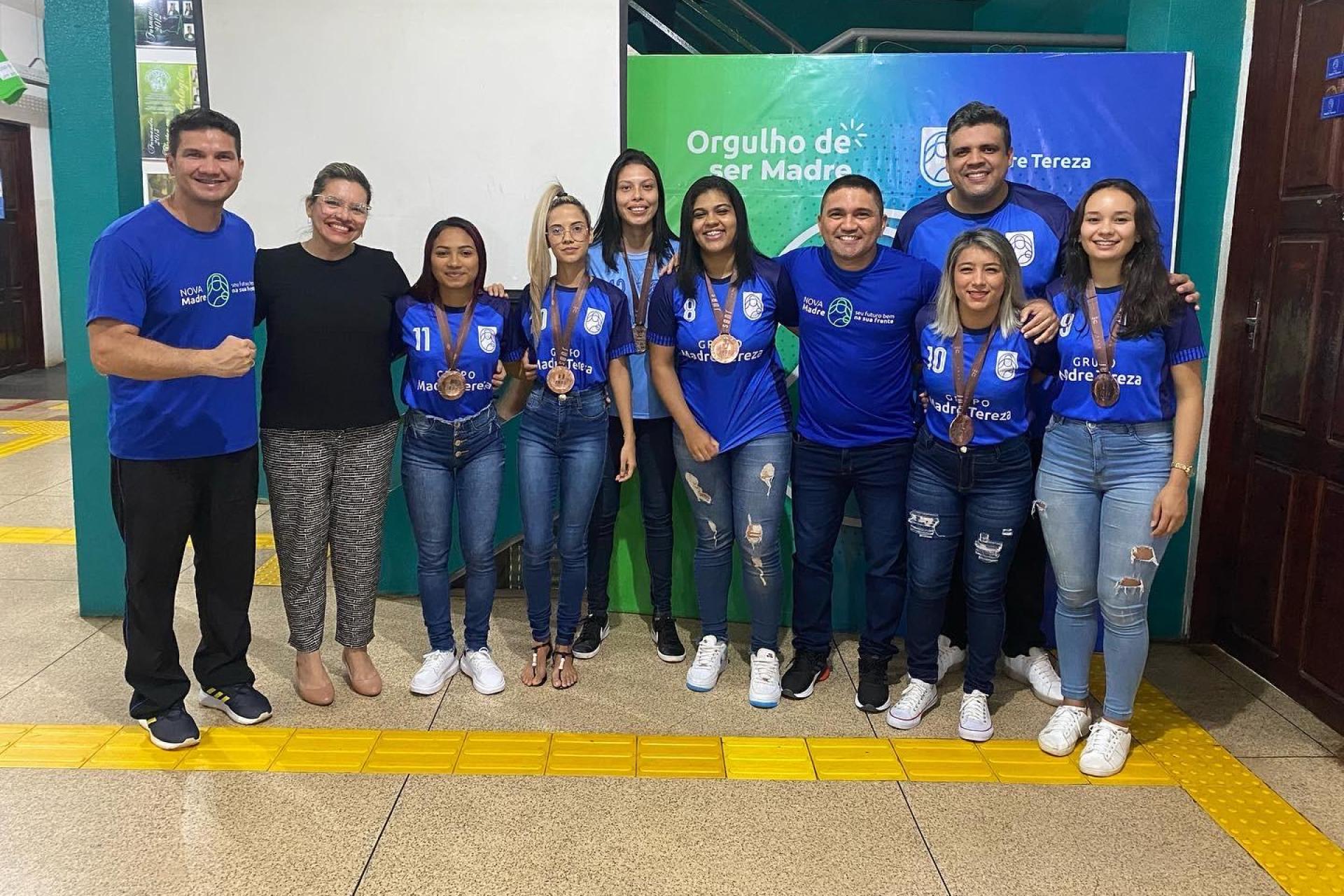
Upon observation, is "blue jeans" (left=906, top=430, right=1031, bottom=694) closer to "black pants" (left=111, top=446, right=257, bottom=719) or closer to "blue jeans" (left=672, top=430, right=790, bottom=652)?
"blue jeans" (left=672, top=430, right=790, bottom=652)

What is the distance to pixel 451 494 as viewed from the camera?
3.30 m

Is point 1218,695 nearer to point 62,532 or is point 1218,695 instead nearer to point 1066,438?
point 1066,438

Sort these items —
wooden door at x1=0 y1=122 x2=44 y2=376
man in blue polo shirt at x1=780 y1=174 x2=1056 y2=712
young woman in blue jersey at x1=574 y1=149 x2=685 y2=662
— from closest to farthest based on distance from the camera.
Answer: man in blue polo shirt at x1=780 y1=174 x2=1056 y2=712 < young woman in blue jersey at x1=574 y1=149 x2=685 y2=662 < wooden door at x1=0 y1=122 x2=44 y2=376

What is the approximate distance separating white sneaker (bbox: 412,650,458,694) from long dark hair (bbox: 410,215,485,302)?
4.07ft

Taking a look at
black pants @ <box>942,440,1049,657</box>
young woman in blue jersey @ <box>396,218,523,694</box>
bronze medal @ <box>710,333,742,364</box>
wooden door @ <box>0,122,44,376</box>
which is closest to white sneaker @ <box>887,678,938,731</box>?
black pants @ <box>942,440,1049,657</box>

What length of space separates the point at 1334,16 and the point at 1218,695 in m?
2.32

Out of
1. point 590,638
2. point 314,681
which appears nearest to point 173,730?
point 314,681

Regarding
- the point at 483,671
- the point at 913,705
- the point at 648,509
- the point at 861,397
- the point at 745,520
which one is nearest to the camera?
the point at 861,397

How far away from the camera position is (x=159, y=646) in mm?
3029

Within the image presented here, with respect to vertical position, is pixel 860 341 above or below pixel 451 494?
above

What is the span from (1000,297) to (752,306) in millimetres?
755

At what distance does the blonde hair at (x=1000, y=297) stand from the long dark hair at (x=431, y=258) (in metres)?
1.44

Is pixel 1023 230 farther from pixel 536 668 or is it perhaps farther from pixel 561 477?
pixel 536 668

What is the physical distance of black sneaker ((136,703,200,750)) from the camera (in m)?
3.00
